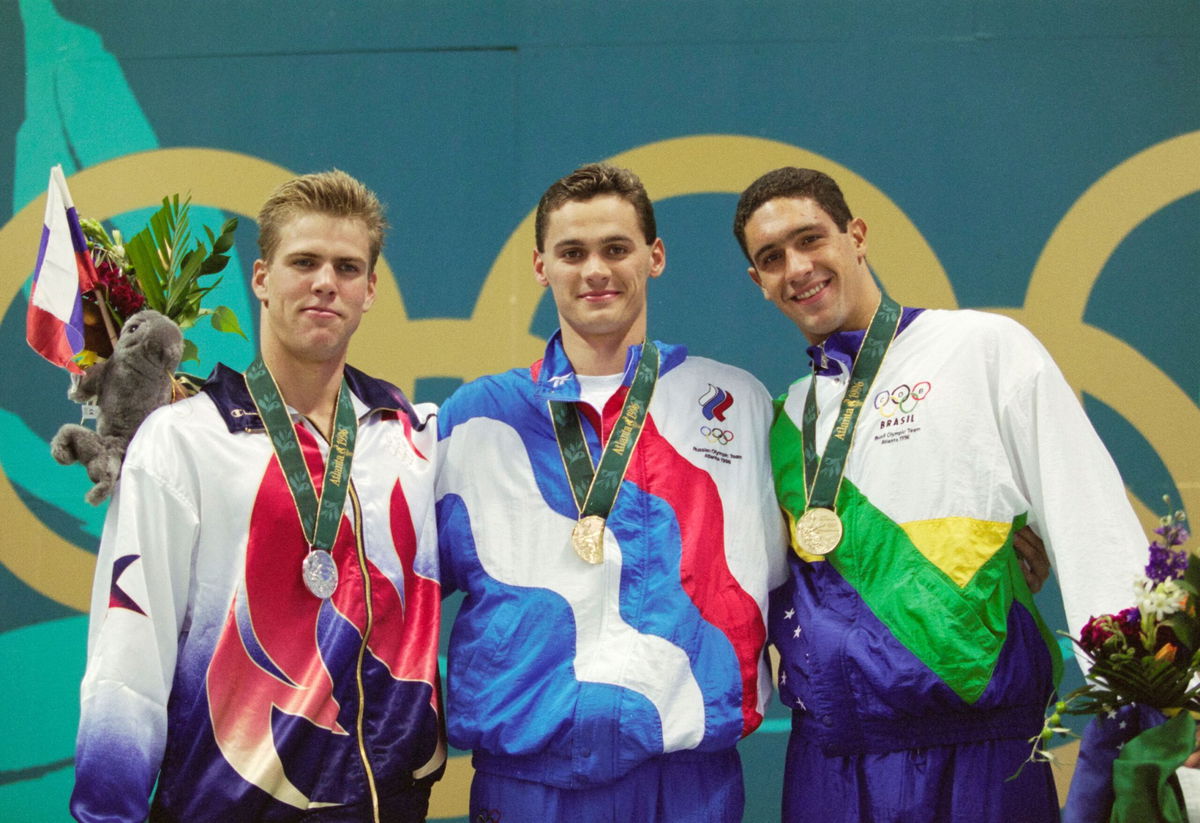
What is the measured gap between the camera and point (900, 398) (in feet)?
8.24

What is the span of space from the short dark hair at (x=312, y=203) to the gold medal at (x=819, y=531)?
1259 millimetres

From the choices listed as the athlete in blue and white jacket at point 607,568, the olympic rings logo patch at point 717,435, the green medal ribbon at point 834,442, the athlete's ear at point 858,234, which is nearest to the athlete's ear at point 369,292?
the athlete in blue and white jacket at point 607,568

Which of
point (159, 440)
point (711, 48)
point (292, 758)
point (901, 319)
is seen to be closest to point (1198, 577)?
point (901, 319)

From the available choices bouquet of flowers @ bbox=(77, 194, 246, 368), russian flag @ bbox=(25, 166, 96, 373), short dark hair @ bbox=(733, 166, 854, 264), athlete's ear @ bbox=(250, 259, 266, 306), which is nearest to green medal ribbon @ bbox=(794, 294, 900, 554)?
short dark hair @ bbox=(733, 166, 854, 264)

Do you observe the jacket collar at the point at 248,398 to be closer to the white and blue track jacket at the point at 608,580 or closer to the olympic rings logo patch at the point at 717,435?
the white and blue track jacket at the point at 608,580

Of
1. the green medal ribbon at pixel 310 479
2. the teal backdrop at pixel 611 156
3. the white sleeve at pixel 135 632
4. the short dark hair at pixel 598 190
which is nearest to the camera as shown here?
the white sleeve at pixel 135 632

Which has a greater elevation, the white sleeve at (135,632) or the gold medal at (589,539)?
the gold medal at (589,539)

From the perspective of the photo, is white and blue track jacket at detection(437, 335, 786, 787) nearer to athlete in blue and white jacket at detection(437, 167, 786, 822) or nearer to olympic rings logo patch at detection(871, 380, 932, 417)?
athlete in blue and white jacket at detection(437, 167, 786, 822)

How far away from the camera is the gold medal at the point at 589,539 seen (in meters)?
2.42

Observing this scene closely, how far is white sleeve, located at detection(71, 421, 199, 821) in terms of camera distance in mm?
2098

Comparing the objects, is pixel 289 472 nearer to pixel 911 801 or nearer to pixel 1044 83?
pixel 911 801

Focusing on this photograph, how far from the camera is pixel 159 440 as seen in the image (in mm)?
2266

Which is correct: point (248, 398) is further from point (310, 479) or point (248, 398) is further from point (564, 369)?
point (564, 369)

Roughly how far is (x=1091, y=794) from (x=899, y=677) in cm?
47
